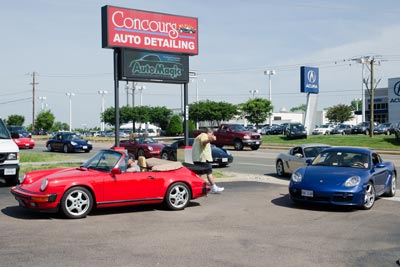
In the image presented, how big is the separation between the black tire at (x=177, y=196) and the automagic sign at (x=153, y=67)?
8579 millimetres

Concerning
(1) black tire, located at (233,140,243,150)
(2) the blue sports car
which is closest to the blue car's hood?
(2) the blue sports car

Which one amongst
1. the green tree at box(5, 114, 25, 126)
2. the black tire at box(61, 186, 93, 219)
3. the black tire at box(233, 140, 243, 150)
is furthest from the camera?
the green tree at box(5, 114, 25, 126)

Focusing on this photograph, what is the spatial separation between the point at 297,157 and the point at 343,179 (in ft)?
20.6

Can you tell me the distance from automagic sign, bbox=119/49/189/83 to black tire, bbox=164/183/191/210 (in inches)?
338

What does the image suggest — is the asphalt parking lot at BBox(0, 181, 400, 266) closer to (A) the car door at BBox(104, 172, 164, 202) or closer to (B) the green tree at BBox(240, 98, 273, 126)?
(A) the car door at BBox(104, 172, 164, 202)

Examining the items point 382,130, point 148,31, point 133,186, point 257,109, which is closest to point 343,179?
point 133,186

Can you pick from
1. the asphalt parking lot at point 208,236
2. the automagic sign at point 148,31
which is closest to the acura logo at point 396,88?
the automagic sign at point 148,31

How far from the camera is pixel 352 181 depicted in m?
9.98

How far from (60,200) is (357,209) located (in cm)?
600

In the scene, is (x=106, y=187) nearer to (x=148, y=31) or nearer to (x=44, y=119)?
(x=148, y=31)

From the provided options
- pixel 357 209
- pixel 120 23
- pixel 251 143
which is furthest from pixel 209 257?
pixel 251 143

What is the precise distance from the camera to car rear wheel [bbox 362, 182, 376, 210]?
10.1 m

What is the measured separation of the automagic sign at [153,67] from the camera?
17.8 m

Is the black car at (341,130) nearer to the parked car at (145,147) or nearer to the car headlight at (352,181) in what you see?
the parked car at (145,147)
